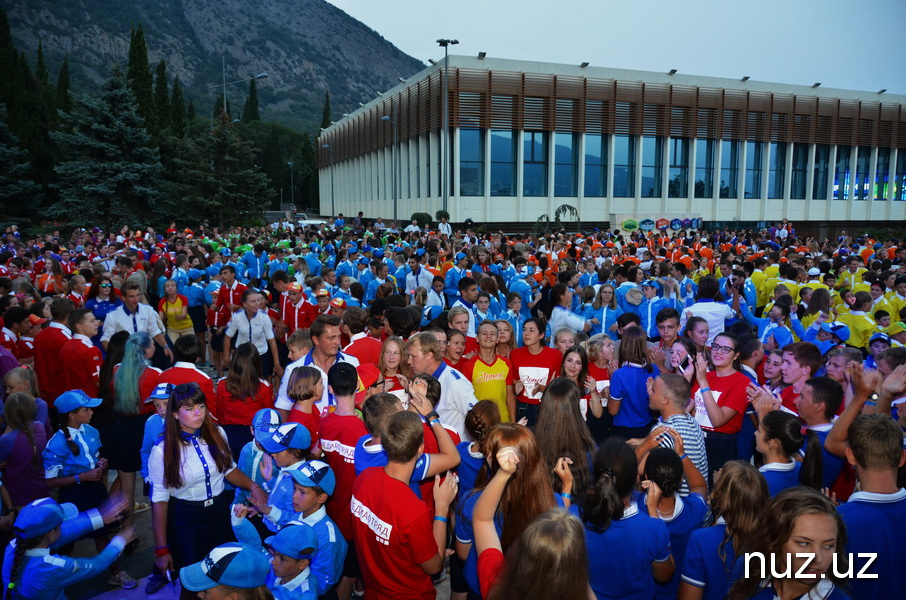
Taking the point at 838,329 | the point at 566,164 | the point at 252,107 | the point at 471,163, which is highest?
the point at 252,107

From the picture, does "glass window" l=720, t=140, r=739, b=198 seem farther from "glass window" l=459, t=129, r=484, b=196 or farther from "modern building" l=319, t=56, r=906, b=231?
"glass window" l=459, t=129, r=484, b=196

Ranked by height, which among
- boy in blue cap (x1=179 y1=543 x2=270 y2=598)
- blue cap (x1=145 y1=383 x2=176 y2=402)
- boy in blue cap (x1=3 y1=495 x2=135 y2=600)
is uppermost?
blue cap (x1=145 y1=383 x2=176 y2=402)

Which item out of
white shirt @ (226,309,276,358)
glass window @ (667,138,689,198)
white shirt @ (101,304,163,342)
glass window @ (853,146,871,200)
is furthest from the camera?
glass window @ (853,146,871,200)

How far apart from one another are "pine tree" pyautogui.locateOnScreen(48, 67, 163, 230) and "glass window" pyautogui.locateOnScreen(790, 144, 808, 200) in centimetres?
4424

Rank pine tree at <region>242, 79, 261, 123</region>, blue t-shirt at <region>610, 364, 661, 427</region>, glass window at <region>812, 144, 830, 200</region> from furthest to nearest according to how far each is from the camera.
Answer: pine tree at <region>242, 79, 261, 123</region>
glass window at <region>812, 144, 830, 200</region>
blue t-shirt at <region>610, 364, 661, 427</region>

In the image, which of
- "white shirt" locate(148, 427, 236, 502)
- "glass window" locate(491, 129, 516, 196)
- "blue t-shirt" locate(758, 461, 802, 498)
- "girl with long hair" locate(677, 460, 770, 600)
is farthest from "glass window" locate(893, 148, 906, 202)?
"white shirt" locate(148, 427, 236, 502)

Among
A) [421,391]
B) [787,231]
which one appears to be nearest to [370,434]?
[421,391]

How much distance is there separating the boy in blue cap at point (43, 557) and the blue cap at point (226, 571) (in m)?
1.04

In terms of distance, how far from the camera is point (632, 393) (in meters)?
5.35

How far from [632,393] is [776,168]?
45032 millimetres

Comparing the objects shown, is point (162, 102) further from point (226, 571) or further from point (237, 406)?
point (226, 571)

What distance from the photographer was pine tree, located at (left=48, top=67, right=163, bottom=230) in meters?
32.2

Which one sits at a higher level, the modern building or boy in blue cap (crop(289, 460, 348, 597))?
the modern building

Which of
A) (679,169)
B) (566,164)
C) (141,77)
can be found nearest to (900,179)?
(679,169)
